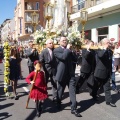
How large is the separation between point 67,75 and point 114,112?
1.48 metres

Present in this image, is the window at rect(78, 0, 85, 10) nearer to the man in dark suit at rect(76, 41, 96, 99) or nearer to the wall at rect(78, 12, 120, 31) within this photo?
the wall at rect(78, 12, 120, 31)

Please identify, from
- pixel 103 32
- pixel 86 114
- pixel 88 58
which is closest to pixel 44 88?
pixel 86 114

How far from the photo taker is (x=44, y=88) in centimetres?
661

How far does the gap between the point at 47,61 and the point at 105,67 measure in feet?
5.71

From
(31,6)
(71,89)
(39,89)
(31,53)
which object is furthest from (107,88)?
(31,6)

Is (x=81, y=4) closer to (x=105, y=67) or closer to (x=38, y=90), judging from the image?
(x=105, y=67)

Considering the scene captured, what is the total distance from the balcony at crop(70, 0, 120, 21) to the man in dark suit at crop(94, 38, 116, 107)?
35.1ft

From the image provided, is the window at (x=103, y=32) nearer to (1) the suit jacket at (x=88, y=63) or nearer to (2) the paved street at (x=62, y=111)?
(1) the suit jacket at (x=88, y=63)

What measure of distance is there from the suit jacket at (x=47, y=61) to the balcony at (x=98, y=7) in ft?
34.9

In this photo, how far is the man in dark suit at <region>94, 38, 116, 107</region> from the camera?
7266 millimetres

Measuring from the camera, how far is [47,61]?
805 cm

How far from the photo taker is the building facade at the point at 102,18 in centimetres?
1855

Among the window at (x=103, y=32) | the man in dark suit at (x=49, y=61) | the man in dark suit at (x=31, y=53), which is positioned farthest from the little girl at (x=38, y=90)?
the window at (x=103, y=32)

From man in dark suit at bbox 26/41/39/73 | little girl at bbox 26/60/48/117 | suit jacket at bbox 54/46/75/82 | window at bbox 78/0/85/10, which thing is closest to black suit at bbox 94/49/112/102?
suit jacket at bbox 54/46/75/82
